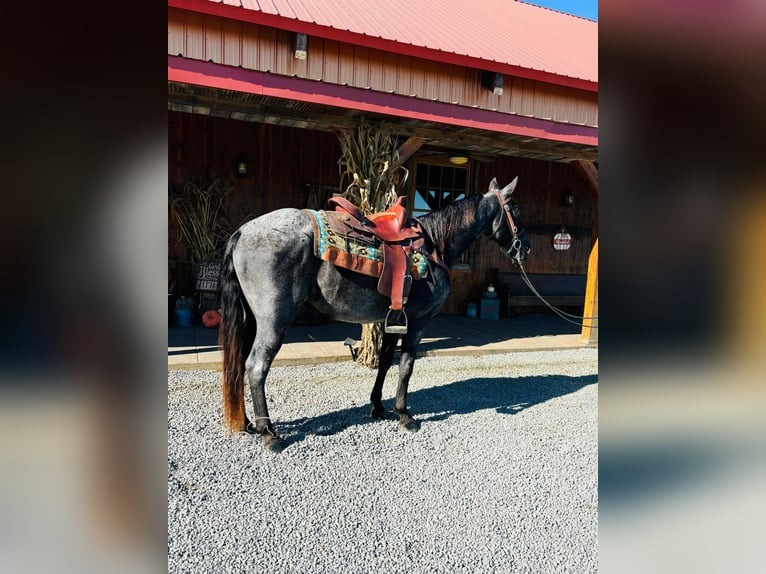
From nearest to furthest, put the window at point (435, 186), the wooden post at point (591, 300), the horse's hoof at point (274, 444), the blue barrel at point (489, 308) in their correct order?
the horse's hoof at point (274, 444) < the wooden post at point (591, 300) < the window at point (435, 186) < the blue barrel at point (489, 308)

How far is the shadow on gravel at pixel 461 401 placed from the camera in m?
3.12

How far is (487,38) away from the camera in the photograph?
544 centimetres

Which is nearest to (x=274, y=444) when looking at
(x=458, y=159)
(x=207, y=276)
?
(x=207, y=276)

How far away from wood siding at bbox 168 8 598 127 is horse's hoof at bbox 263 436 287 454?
288cm

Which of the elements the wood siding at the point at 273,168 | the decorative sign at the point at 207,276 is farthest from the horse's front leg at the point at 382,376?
the wood siding at the point at 273,168

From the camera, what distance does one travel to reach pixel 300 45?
3.53m

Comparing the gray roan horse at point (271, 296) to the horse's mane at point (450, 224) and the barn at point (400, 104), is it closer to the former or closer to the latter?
the horse's mane at point (450, 224)

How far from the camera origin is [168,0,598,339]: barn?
346 centimetres

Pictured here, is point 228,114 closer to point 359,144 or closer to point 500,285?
point 359,144

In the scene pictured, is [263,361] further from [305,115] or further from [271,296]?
[305,115]

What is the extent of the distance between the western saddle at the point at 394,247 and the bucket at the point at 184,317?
358cm

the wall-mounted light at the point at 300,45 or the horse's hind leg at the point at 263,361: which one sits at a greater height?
the wall-mounted light at the point at 300,45

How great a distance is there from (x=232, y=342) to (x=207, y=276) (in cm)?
355
